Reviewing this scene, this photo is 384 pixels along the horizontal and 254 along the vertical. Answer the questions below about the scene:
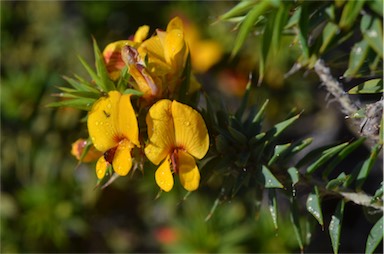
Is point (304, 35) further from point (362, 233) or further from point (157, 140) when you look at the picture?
point (362, 233)

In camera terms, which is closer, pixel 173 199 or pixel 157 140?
pixel 157 140

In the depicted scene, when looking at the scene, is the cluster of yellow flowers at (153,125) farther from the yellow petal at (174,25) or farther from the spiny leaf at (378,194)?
the spiny leaf at (378,194)

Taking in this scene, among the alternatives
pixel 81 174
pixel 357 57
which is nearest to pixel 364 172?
pixel 357 57

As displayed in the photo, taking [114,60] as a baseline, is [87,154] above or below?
below

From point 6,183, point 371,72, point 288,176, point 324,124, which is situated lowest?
point 6,183

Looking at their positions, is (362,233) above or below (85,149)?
below

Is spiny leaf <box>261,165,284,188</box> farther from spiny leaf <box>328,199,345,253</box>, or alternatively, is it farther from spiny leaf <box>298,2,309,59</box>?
spiny leaf <box>298,2,309,59</box>

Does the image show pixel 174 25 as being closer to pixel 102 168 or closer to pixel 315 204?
pixel 102 168

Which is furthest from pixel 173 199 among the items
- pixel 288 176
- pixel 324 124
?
pixel 288 176
